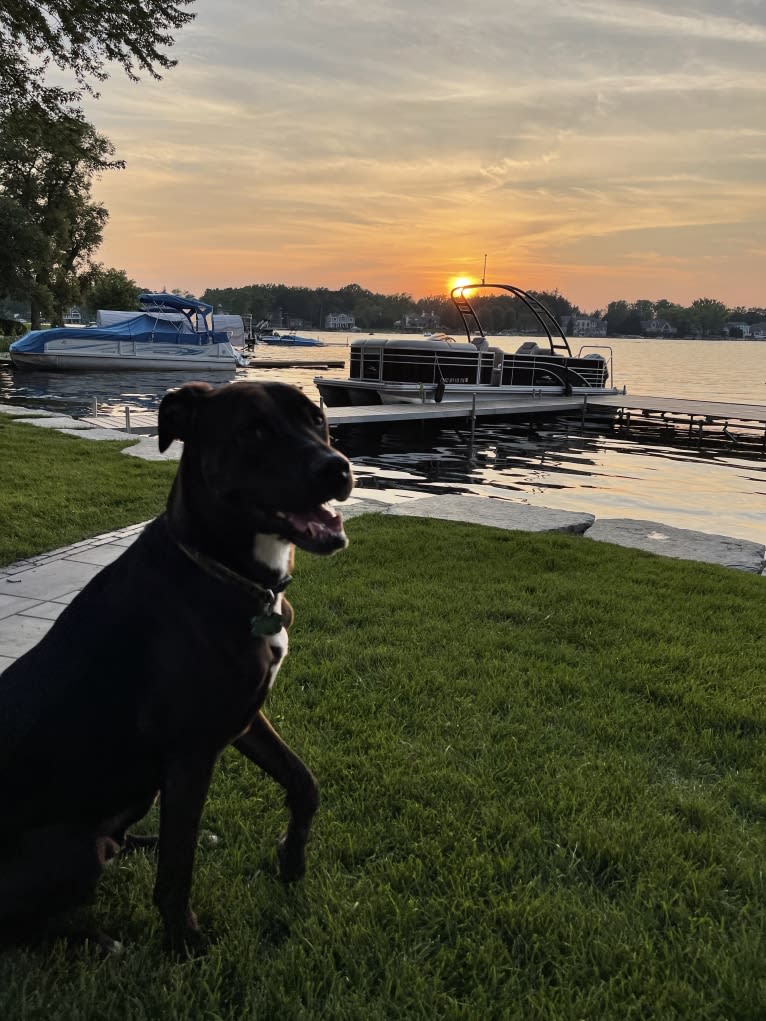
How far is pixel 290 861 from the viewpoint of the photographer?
8.79 feet

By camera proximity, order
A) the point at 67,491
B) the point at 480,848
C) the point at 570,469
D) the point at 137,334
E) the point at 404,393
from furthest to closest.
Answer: the point at 137,334 → the point at 404,393 → the point at 570,469 → the point at 67,491 → the point at 480,848

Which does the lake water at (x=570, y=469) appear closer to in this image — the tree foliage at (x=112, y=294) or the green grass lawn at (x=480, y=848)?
the green grass lawn at (x=480, y=848)

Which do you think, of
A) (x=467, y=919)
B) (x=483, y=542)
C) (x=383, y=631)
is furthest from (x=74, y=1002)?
(x=483, y=542)

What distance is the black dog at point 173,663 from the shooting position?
209cm

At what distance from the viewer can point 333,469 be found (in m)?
2.08

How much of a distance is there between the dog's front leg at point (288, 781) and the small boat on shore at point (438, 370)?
2309 centimetres

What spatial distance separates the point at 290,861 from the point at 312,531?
1.33 meters

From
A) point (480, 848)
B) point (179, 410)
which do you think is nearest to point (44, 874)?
point (179, 410)

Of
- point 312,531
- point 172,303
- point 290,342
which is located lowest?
point 312,531

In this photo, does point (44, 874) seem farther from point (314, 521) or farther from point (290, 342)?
point (290, 342)

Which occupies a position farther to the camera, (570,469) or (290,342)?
(290,342)

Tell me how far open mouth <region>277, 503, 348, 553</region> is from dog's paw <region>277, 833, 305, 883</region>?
48.0 inches

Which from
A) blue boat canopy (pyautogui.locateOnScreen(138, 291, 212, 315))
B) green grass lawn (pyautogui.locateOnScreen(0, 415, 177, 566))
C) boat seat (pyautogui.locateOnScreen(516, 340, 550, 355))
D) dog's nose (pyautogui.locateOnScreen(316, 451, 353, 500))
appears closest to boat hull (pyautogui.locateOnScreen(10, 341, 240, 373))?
blue boat canopy (pyautogui.locateOnScreen(138, 291, 212, 315))

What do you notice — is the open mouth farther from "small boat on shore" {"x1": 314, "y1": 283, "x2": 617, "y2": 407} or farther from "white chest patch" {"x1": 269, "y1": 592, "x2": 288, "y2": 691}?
"small boat on shore" {"x1": 314, "y1": 283, "x2": 617, "y2": 407}
